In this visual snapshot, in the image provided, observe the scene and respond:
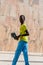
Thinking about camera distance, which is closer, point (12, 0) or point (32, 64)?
point (32, 64)

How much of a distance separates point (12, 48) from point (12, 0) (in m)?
1.97

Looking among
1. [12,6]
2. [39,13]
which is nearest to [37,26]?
[39,13]

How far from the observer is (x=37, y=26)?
12258 millimetres

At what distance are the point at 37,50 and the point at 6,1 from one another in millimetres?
2389

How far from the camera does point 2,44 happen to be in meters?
12.0

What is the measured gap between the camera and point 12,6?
12.2 meters

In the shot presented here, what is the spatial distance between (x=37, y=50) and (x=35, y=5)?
6.15 ft

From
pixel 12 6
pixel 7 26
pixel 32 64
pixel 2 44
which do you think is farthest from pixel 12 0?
pixel 32 64

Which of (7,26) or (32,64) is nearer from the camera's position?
(32,64)

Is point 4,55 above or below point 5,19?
below

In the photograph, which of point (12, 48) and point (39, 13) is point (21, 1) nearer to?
point (39, 13)

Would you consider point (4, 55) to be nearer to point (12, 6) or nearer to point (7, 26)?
point (7, 26)

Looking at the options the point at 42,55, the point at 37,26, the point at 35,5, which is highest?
the point at 35,5

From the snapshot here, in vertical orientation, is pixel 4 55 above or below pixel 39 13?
below
